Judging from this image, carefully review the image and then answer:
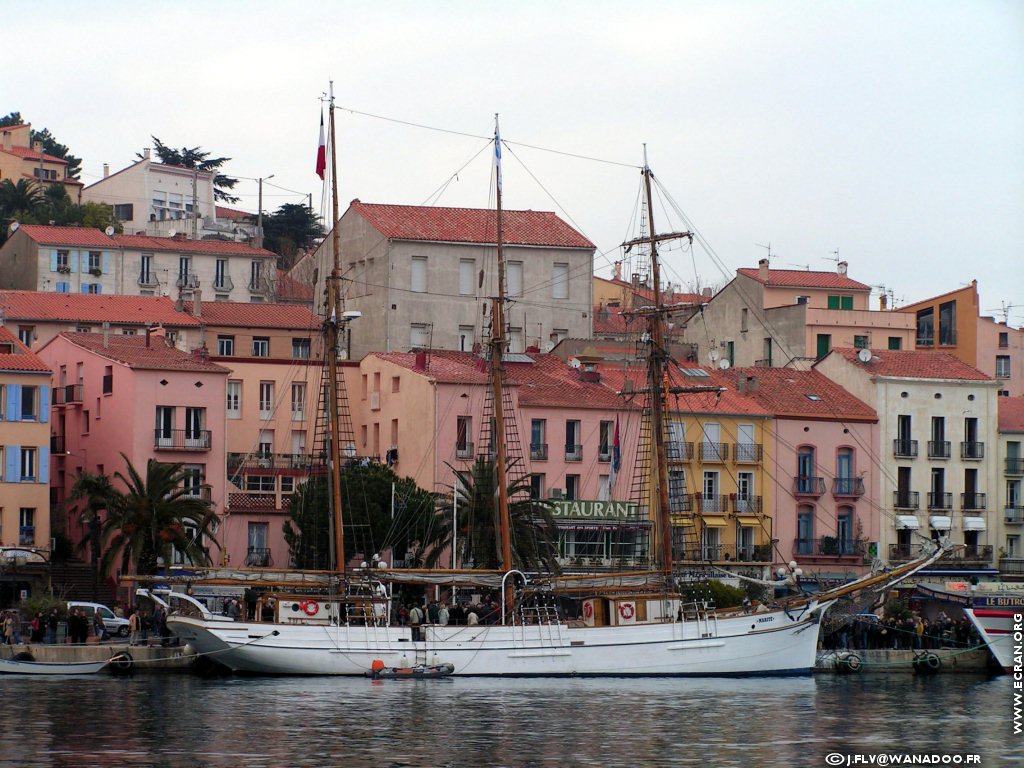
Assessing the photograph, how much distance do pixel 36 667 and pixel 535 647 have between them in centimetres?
1662

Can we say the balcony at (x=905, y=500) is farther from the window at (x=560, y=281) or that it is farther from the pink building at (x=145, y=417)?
the pink building at (x=145, y=417)

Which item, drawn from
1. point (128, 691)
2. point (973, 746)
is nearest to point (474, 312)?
point (128, 691)

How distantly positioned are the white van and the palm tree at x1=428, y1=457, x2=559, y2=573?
11.7 meters

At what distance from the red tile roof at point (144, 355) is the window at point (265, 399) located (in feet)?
14.2

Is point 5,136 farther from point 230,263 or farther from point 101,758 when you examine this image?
point 101,758

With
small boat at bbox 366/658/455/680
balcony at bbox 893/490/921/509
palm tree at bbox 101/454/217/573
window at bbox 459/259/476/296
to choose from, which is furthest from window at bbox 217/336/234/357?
small boat at bbox 366/658/455/680

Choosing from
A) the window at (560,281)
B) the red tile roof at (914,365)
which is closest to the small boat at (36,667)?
the red tile roof at (914,365)

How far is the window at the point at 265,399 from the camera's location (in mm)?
93500

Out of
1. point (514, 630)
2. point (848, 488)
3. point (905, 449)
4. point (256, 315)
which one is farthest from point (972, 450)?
point (256, 315)

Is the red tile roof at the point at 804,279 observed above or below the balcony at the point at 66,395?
above

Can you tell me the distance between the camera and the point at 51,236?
11812 cm

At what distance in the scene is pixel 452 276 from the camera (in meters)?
106

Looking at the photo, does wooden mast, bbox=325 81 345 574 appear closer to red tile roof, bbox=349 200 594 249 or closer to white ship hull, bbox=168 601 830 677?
white ship hull, bbox=168 601 830 677

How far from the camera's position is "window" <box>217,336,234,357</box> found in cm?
10519
